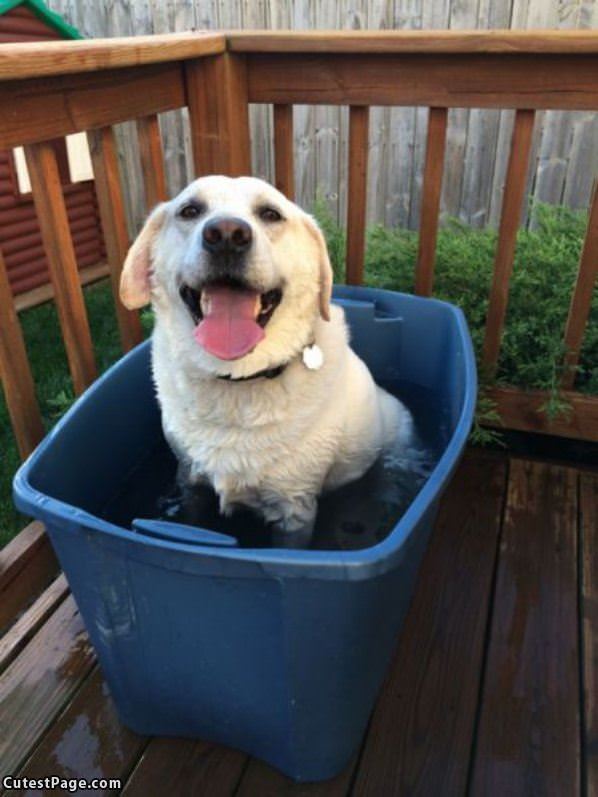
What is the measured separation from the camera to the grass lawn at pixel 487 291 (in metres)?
2.58

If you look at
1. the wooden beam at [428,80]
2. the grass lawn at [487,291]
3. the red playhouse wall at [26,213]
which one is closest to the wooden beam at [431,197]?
the wooden beam at [428,80]

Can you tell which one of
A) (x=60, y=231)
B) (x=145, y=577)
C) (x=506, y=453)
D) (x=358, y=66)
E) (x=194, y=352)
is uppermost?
(x=358, y=66)

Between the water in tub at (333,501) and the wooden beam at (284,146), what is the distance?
1.09 metres

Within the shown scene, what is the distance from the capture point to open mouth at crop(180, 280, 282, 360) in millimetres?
1564

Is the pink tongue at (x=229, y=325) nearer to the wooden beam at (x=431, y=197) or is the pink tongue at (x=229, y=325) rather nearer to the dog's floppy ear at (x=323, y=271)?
the dog's floppy ear at (x=323, y=271)

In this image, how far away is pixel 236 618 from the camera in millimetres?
1244

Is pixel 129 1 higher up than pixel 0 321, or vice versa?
pixel 129 1

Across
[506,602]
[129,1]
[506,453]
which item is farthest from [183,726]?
[129,1]

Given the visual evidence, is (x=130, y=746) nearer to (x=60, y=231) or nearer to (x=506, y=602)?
(x=506, y=602)

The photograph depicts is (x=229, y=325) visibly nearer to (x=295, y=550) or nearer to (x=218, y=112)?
(x=295, y=550)

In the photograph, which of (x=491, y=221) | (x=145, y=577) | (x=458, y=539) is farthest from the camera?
(x=491, y=221)

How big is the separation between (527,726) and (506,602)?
392mm

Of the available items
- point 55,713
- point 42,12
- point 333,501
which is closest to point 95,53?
point 333,501

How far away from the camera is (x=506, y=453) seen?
8.60 ft
